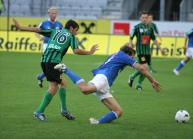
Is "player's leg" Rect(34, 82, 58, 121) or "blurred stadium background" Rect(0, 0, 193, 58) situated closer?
"player's leg" Rect(34, 82, 58, 121)

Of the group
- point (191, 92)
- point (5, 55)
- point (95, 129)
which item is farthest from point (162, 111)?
point (5, 55)

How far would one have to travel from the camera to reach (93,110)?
34.9 feet

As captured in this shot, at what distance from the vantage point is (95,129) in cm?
849

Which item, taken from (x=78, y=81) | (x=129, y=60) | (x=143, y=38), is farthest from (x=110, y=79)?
(x=143, y=38)

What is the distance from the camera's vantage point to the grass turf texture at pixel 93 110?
820 centimetres

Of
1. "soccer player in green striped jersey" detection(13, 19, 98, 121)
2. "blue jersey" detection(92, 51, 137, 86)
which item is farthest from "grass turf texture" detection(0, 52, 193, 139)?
"blue jersey" detection(92, 51, 137, 86)

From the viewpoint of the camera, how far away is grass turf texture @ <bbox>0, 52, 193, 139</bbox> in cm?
820

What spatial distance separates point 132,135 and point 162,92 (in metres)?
6.08

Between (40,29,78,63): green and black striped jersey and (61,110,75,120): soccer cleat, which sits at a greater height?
(40,29,78,63): green and black striped jersey

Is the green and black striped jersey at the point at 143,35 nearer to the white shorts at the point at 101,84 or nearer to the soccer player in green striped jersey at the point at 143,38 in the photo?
the soccer player in green striped jersey at the point at 143,38

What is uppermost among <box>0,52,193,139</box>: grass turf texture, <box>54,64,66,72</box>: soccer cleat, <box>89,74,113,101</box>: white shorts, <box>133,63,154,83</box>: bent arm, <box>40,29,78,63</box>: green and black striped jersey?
<box>40,29,78,63</box>: green and black striped jersey

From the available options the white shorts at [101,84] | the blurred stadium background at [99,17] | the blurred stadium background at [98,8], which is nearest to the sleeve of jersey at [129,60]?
the white shorts at [101,84]

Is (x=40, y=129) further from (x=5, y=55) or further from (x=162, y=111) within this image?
(x=5, y=55)

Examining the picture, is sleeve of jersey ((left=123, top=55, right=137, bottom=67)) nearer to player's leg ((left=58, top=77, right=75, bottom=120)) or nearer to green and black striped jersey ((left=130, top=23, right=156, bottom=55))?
player's leg ((left=58, top=77, right=75, bottom=120))
